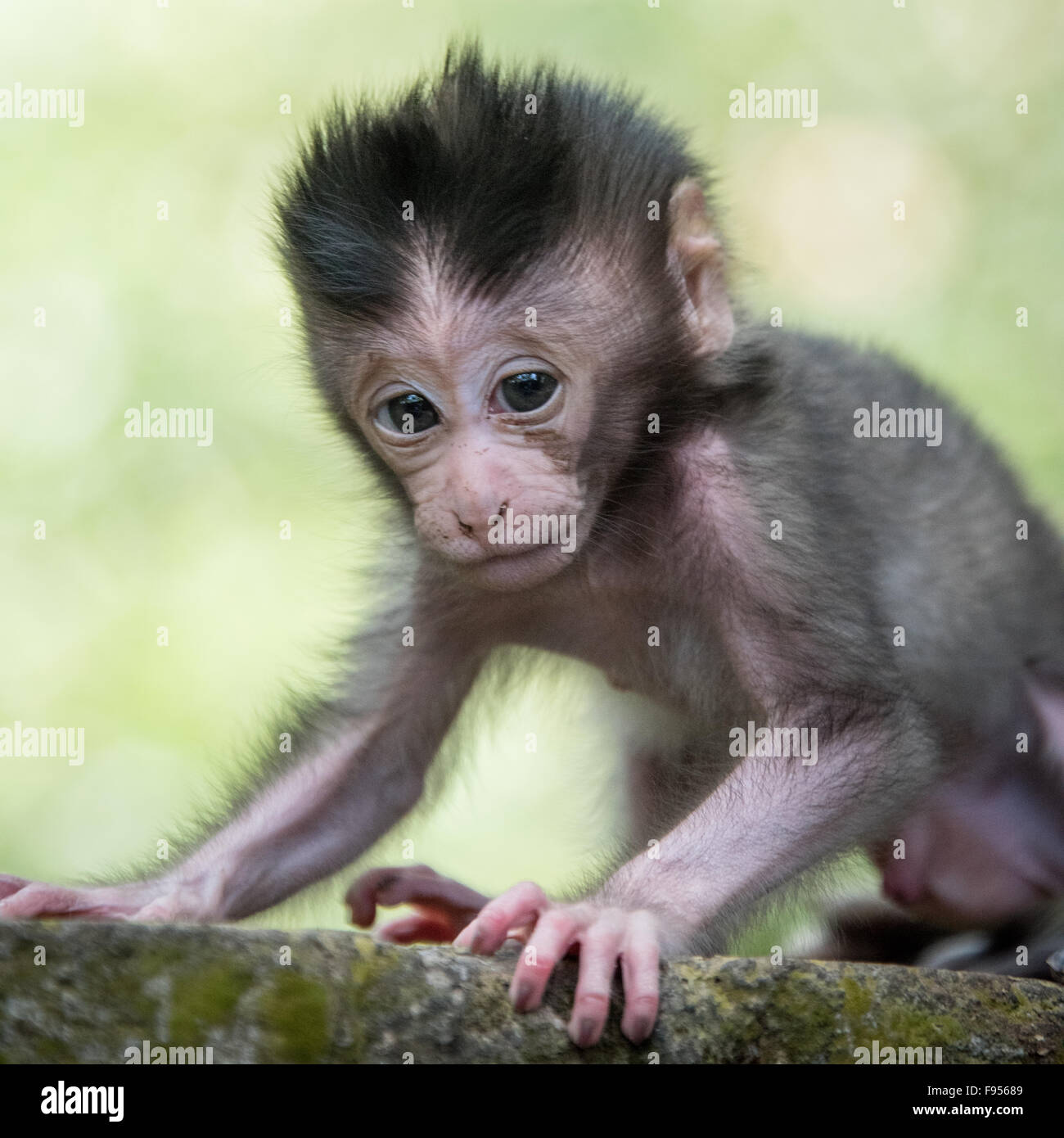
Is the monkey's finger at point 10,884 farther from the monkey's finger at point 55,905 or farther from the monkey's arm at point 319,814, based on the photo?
the monkey's arm at point 319,814

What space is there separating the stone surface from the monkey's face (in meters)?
1.32

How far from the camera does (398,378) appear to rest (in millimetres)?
4484

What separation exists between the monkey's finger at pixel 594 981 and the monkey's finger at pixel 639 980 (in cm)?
3

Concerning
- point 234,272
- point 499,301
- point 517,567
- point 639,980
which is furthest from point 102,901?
point 234,272

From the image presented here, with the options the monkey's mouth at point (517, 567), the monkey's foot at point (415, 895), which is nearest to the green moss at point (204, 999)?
the monkey's mouth at point (517, 567)

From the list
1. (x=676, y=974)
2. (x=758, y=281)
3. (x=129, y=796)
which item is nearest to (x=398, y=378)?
(x=758, y=281)

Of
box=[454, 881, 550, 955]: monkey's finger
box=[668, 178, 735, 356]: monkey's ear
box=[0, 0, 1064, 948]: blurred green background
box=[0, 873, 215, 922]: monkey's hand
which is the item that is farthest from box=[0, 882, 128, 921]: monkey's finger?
box=[0, 0, 1064, 948]: blurred green background

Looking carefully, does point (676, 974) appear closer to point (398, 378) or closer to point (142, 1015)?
point (142, 1015)

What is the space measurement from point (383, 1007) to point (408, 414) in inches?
79.7

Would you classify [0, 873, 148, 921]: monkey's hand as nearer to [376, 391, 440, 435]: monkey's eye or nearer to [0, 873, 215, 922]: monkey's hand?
[0, 873, 215, 922]: monkey's hand

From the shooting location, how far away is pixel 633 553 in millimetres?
4867

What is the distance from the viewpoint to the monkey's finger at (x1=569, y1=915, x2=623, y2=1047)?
3.10 metres

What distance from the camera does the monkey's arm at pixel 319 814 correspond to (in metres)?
4.59
